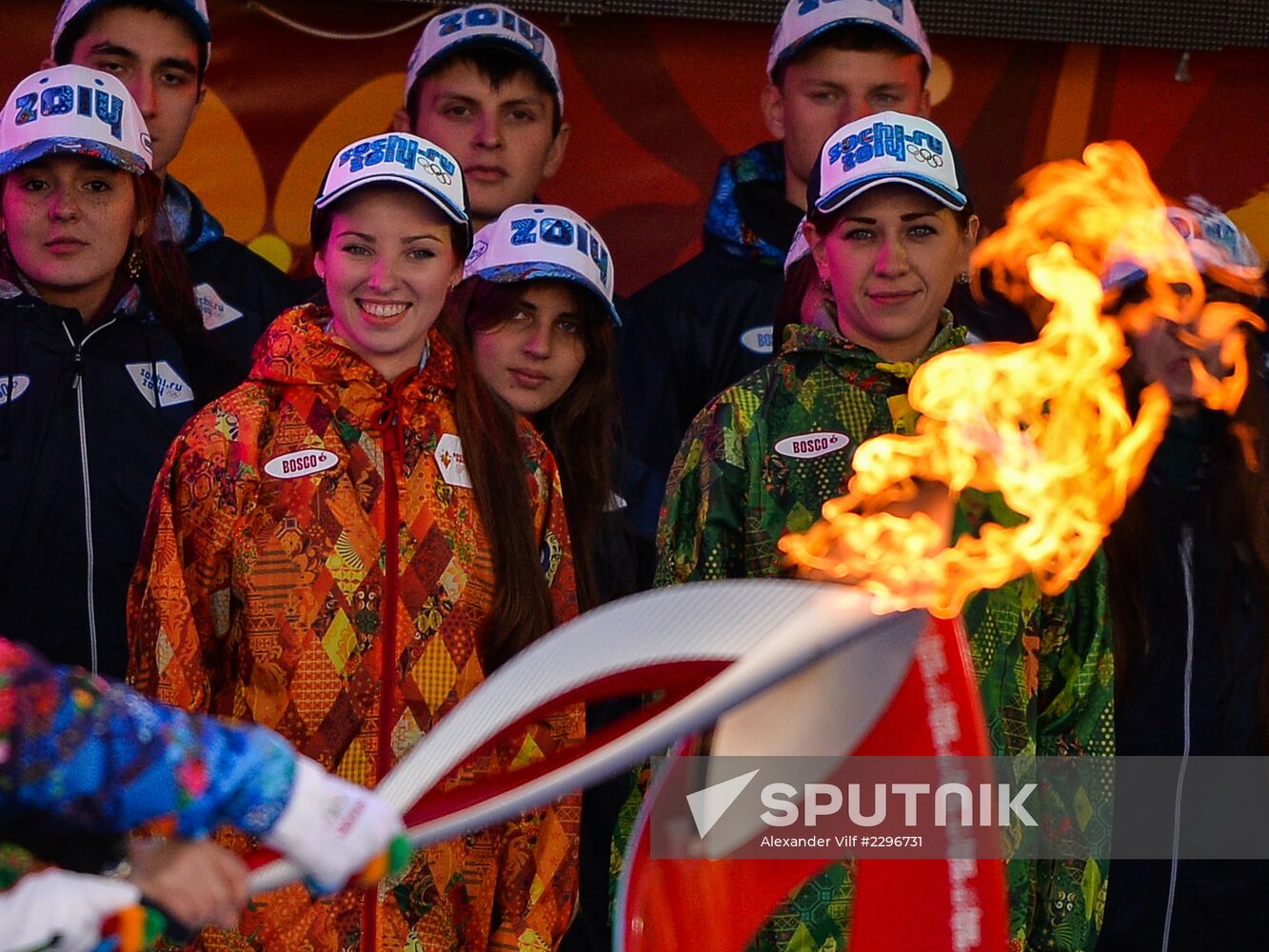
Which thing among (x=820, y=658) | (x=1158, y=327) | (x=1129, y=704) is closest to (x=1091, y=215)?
(x=1158, y=327)

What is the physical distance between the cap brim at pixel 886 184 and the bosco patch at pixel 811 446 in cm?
46

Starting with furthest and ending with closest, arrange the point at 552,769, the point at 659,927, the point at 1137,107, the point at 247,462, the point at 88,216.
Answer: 1. the point at 1137,107
2. the point at 88,216
3. the point at 247,462
4. the point at 659,927
5. the point at 552,769

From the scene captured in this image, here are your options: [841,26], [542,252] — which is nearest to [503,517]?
[542,252]

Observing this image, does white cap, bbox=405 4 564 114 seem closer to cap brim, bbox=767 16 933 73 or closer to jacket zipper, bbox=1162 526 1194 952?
cap brim, bbox=767 16 933 73

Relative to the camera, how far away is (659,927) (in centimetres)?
352

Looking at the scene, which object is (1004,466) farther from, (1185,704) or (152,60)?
(152,60)

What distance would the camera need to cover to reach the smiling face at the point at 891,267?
4082 mm

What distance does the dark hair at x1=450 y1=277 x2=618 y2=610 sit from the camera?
4590 mm

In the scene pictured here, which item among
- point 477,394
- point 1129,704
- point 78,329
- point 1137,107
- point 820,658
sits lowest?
point 820,658

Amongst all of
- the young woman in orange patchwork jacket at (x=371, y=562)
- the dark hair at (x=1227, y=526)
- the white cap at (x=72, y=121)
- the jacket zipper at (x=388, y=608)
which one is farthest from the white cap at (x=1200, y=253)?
the white cap at (x=72, y=121)

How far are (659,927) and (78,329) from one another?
182 centimetres

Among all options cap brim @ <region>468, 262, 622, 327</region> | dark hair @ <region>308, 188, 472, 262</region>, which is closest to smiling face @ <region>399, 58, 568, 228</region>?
cap brim @ <region>468, 262, 622, 327</region>

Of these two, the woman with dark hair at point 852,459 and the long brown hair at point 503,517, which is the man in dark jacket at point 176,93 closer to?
the long brown hair at point 503,517

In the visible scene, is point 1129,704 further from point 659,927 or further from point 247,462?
point 247,462
